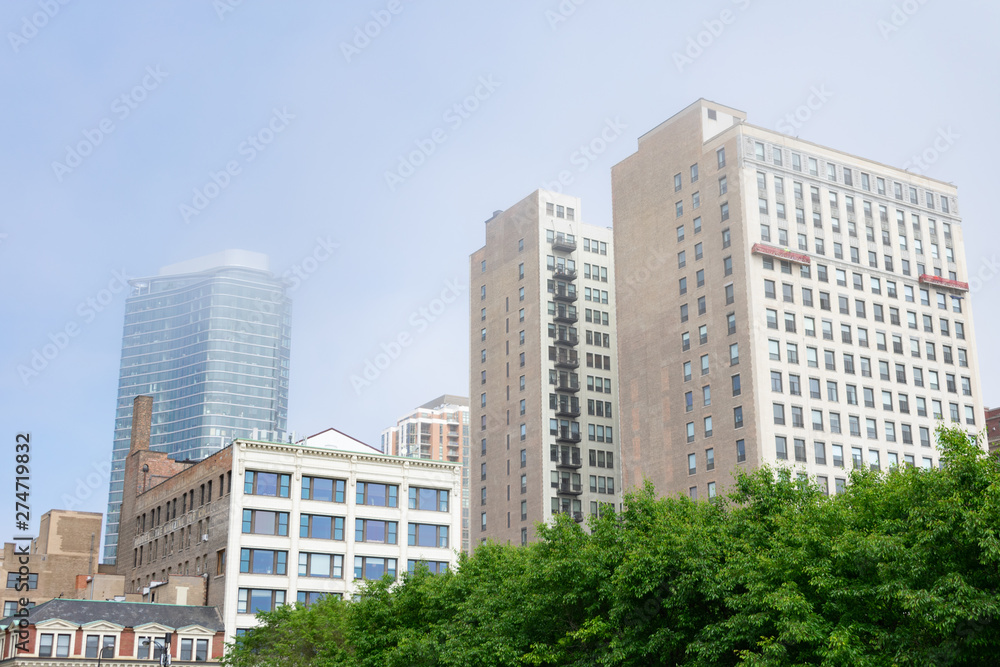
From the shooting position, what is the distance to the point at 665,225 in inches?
4451

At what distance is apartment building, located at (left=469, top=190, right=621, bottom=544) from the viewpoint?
12381 centimetres

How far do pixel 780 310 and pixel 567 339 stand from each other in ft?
102

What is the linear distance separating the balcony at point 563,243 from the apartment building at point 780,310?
14165mm

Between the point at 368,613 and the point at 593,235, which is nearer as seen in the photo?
the point at 368,613

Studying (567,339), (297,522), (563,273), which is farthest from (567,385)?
(297,522)

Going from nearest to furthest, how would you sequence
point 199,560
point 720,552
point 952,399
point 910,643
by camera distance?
point 910,643 < point 720,552 < point 199,560 < point 952,399

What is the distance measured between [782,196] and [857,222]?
32.5ft

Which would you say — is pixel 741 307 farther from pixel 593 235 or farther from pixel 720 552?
pixel 720 552

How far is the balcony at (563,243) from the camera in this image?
132 meters

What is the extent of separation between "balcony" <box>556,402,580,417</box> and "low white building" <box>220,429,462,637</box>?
108 feet

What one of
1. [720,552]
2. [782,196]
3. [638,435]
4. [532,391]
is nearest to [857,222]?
[782,196]

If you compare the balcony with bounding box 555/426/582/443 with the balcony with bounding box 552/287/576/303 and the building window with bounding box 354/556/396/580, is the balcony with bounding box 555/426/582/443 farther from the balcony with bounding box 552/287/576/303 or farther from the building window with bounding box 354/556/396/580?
the building window with bounding box 354/556/396/580

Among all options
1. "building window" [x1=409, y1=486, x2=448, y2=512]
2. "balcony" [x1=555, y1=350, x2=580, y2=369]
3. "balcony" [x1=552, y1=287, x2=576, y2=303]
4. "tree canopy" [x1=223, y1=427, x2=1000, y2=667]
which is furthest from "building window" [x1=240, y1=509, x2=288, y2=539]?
"balcony" [x1=552, y1=287, x2=576, y2=303]
